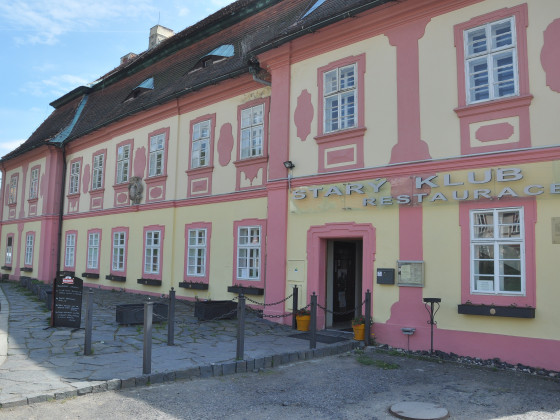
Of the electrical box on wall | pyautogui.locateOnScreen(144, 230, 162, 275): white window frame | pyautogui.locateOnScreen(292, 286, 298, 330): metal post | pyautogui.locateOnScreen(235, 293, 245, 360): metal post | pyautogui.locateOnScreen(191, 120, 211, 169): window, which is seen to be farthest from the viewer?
pyautogui.locateOnScreen(144, 230, 162, 275): white window frame

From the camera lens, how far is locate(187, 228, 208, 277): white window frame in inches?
607

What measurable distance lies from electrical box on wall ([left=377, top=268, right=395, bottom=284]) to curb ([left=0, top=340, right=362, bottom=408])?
54.3 inches

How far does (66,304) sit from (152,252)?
676cm

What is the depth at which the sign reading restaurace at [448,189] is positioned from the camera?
8.52 m

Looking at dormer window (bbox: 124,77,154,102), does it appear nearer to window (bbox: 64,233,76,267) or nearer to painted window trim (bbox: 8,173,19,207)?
window (bbox: 64,233,76,267)

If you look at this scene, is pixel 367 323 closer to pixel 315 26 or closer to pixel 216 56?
pixel 315 26

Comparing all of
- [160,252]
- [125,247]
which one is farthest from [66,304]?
[125,247]

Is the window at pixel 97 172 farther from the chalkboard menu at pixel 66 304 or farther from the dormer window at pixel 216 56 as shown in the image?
the chalkboard menu at pixel 66 304

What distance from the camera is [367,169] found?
10500mm

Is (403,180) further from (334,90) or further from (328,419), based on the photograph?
(328,419)

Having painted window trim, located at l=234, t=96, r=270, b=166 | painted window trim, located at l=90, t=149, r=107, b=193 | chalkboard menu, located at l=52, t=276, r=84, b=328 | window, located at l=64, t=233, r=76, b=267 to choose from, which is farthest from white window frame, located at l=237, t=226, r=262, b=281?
window, located at l=64, t=233, r=76, b=267

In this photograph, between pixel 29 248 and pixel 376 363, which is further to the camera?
pixel 29 248

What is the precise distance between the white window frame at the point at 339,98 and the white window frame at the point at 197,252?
5.96 meters

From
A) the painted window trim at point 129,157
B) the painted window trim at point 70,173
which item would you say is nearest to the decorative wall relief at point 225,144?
the painted window trim at point 129,157
